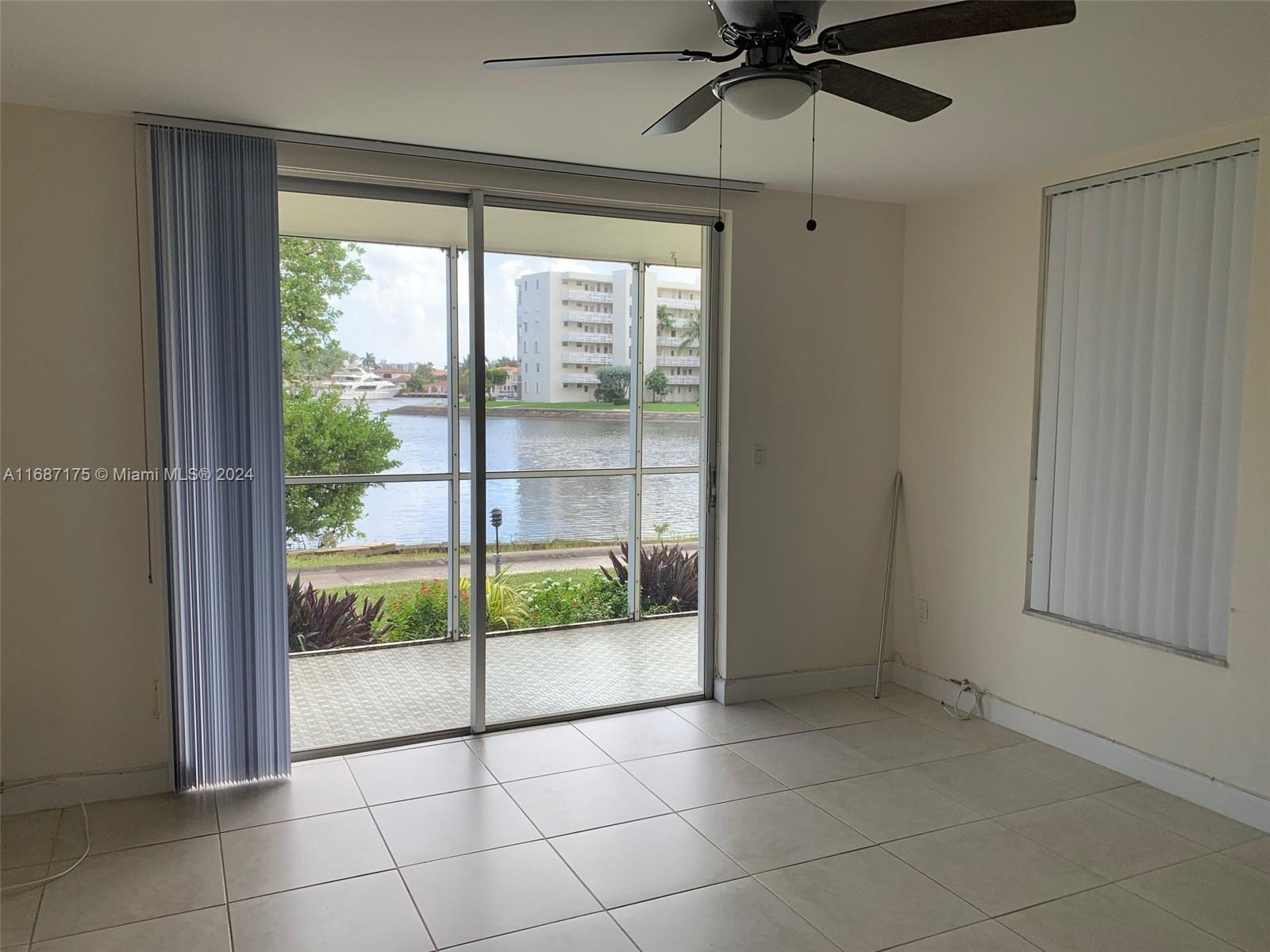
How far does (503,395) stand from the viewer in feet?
13.4

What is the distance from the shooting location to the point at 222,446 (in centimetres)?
337

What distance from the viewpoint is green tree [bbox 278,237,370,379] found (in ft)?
16.1

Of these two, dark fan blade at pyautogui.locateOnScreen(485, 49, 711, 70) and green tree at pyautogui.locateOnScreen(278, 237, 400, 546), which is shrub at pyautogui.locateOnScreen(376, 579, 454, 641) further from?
dark fan blade at pyautogui.locateOnScreen(485, 49, 711, 70)

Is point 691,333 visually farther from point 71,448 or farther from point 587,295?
point 71,448

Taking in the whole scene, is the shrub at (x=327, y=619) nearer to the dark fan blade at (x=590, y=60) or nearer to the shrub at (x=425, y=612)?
the shrub at (x=425, y=612)

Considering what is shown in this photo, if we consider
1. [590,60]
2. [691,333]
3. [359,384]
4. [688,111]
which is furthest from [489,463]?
[590,60]

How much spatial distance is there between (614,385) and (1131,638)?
2575 mm

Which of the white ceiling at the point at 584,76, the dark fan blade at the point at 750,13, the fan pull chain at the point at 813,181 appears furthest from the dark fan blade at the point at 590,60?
the fan pull chain at the point at 813,181

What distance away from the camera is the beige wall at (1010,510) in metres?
3.18

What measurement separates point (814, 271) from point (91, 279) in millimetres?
3168

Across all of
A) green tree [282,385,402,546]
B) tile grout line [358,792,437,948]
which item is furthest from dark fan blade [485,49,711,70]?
green tree [282,385,402,546]

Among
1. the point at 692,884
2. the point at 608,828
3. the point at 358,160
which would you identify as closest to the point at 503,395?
the point at 358,160

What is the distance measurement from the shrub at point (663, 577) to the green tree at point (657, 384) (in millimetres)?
817

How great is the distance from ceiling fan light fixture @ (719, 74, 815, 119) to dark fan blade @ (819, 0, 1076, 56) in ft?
0.44
